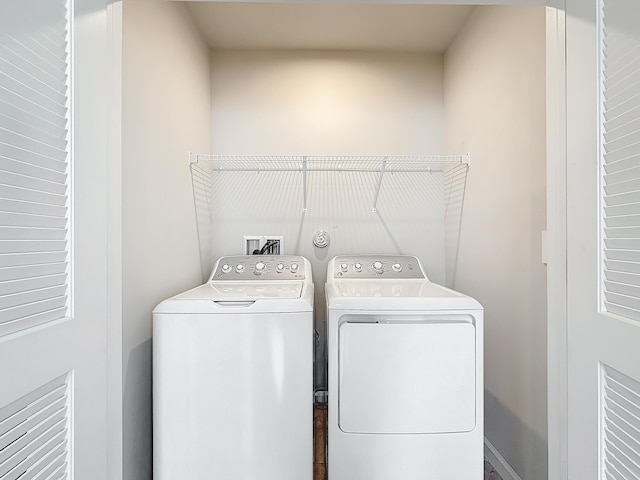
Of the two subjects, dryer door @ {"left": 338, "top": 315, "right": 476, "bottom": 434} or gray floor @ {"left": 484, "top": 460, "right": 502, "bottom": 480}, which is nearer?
dryer door @ {"left": 338, "top": 315, "right": 476, "bottom": 434}

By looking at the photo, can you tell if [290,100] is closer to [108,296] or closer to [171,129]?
[171,129]

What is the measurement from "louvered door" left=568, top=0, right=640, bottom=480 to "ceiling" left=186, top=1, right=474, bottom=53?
1411 mm

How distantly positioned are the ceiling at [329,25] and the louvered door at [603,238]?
1411 mm

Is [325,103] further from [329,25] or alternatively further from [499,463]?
[499,463]

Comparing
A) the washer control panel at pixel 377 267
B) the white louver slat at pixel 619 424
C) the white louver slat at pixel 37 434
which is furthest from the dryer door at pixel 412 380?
the white louver slat at pixel 37 434

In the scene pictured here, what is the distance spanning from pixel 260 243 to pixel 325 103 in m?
1.12

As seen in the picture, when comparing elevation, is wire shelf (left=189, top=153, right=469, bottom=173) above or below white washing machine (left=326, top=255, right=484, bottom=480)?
above

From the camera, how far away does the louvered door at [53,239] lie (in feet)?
2.26

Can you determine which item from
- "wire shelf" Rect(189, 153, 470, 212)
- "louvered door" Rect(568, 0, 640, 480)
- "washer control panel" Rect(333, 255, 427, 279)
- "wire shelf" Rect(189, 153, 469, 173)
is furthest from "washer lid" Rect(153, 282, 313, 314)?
"wire shelf" Rect(189, 153, 469, 173)

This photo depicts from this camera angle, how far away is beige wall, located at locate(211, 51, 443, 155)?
2.56 metres

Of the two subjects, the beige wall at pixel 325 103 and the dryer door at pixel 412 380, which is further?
the beige wall at pixel 325 103

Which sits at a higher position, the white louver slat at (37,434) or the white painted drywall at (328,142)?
the white painted drywall at (328,142)

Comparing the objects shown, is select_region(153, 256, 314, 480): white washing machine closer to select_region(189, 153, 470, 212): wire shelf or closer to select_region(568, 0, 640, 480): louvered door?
select_region(568, 0, 640, 480): louvered door

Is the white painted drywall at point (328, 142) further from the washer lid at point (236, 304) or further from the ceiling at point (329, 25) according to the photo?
the washer lid at point (236, 304)
